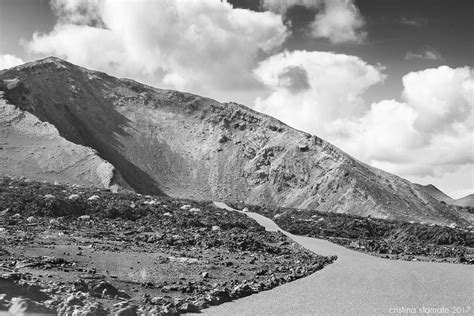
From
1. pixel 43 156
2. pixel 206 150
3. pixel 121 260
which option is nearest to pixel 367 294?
pixel 121 260

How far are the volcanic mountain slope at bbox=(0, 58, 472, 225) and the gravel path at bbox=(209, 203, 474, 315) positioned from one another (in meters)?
67.8

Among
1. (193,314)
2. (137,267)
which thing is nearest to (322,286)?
(193,314)

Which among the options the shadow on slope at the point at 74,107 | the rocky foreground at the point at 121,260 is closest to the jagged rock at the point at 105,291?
the rocky foreground at the point at 121,260

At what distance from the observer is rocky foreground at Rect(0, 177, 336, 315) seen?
434 inches

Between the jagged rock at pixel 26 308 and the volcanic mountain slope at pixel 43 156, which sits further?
the volcanic mountain slope at pixel 43 156

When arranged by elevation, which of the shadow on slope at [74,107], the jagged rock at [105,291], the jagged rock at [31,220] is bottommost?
the jagged rock at [105,291]

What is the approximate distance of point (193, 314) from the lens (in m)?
11.0

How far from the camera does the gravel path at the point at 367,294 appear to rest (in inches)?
475

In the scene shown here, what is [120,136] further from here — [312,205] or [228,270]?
[228,270]

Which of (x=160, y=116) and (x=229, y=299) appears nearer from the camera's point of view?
(x=229, y=299)

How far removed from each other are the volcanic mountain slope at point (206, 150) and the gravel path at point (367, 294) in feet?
223

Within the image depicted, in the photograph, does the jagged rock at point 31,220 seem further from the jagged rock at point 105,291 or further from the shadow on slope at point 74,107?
the shadow on slope at point 74,107

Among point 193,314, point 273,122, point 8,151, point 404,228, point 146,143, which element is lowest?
point 193,314

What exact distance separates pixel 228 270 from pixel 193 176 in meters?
94.3
